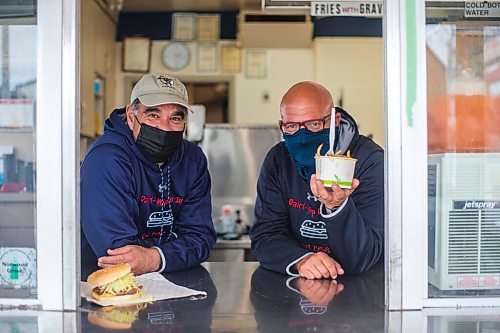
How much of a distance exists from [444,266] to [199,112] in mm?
3591

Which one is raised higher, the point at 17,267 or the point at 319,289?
the point at 17,267

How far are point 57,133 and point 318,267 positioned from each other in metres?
0.99

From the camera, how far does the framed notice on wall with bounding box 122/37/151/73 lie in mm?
6387

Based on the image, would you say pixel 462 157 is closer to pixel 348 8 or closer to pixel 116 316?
pixel 116 316

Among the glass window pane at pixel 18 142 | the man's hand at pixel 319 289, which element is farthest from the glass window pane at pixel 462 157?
the glass window pane at pixel 18 142

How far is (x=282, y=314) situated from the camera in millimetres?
1620

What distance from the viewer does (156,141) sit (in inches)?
91.9

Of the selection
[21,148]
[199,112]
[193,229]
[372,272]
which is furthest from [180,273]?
[199,112]

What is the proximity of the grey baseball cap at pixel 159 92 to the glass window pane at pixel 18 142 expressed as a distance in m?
0.80

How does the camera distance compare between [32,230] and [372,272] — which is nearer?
[32,230]

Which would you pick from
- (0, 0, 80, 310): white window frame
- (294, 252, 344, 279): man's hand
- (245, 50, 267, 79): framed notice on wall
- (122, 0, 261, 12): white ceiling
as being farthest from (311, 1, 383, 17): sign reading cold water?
(245, 50, 267, 79): framed notice on wall

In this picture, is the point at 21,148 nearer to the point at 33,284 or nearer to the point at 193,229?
the point at 33,284

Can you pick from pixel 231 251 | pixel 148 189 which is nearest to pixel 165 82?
pixel 148 189

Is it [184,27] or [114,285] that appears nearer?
[114,285]
